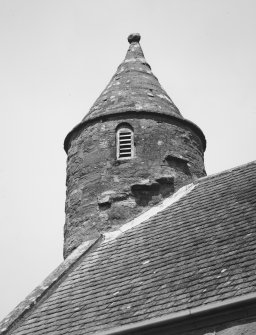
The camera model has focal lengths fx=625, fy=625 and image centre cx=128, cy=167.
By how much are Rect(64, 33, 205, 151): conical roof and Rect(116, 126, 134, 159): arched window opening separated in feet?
1.38

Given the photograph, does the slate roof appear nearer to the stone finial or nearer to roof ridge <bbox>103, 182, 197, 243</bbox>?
roof ridge <bbox>103, 182, 197, 243</bbox>

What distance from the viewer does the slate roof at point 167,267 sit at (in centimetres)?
791

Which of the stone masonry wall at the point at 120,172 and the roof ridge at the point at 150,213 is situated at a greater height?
the stone masonry wall at the point at 120,172

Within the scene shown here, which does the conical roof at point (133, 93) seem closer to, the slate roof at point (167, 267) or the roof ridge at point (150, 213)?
the roof ridge at point (150, 213)

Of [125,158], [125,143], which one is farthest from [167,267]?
[125,143]

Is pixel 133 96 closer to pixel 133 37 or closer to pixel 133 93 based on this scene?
pixel 133 93

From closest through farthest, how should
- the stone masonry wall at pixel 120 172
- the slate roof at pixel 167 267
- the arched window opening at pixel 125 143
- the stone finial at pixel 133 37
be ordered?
1. the slate roof at pixel 167 267
2. the stone masonry wall at pixel 120 172
3. the arched window opening at pixel 125 143
4. the stone finial at pixel 133 37

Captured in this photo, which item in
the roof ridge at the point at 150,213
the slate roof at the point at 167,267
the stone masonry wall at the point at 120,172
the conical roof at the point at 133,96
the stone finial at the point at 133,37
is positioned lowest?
the slate roof at the point at 167,267

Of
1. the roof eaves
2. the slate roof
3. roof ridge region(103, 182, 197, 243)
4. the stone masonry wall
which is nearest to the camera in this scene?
the slate roof

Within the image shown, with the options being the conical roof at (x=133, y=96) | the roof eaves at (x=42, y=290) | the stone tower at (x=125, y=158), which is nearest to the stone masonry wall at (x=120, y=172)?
the stone tower at (x=125, y=158)

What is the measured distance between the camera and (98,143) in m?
13.2

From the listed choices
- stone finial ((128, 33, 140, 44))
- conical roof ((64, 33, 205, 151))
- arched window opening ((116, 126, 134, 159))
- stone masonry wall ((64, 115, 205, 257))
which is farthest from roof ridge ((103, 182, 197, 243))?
stone finial ((128, 33, 140, 44))

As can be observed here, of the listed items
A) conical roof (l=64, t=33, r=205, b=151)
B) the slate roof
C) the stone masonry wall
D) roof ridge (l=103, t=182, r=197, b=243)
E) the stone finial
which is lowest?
the slate roof

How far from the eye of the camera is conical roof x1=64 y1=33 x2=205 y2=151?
13469 millimetres
